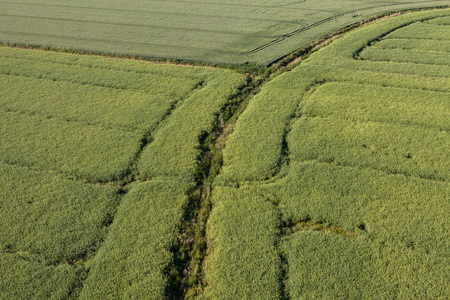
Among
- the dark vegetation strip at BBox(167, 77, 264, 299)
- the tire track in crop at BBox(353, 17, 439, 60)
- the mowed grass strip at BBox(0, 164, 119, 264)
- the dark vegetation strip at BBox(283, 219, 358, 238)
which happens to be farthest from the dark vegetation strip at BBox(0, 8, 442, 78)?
the mowed grass strip at BBox(0, 164, 119, 264)

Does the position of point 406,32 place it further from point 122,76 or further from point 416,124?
point 122,76

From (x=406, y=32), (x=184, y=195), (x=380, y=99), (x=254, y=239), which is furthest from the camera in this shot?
(x=406, y=32)

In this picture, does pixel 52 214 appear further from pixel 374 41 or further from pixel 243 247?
pixel 374 41

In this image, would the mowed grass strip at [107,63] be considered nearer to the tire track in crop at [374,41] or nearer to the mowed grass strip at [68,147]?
the mowed grass strip at [68,147]

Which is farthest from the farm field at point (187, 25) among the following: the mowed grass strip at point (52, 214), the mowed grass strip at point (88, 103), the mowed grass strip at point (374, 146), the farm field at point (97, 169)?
the mowed grass strip at point (52, 214)

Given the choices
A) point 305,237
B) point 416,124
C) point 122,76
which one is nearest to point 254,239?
point 305,237
